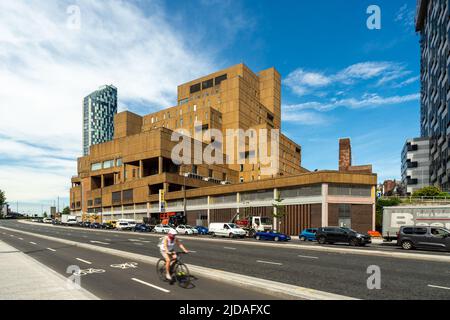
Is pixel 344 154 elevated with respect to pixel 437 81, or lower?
lower

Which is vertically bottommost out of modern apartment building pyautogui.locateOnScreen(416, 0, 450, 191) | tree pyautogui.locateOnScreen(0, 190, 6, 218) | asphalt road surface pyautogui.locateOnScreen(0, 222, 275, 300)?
tree pyautogui.locateOnScreen(0, 190, 6, 218)

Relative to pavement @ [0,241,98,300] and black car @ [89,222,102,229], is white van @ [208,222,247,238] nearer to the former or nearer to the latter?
pavement @ [0,241,98,300]

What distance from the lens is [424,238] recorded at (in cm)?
2327

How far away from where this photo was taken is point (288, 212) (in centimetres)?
4669

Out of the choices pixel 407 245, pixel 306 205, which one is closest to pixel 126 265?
pixel 407 245

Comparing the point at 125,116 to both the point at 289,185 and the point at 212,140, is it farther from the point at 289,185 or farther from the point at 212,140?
the point at 289,185

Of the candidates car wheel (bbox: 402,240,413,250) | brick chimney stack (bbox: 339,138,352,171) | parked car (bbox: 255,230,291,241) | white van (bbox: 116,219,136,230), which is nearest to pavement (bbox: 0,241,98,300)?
car wheel (bbox: 402,240,413,250)

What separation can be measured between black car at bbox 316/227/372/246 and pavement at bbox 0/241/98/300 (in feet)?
74.7

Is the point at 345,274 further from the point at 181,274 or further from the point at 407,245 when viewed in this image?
the point at 407,245

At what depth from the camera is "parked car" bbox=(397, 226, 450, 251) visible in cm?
2228

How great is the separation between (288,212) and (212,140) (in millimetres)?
55568

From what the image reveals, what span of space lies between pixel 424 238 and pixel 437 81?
3060 inches
